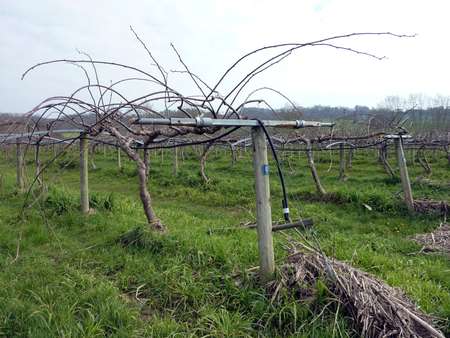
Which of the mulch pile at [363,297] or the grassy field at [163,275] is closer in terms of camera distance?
the mulch pile at [363,297]

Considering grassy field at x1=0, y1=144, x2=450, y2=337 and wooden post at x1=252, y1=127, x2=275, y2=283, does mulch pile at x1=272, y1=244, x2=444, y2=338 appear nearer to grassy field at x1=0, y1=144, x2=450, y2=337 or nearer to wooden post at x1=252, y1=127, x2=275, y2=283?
grassy field at x1=0, y1=144, x2=450, y2=337

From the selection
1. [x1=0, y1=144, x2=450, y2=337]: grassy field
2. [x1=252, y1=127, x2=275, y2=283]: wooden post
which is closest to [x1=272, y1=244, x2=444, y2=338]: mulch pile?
[x1=0, y1=144, x2=450, y2=337]: grassy field

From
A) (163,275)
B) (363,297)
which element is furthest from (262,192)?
(163,275)

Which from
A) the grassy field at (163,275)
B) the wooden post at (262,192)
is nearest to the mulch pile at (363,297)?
the grassy field at (163,275)

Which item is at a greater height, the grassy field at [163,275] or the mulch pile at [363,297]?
the mulch pile at [363,297]

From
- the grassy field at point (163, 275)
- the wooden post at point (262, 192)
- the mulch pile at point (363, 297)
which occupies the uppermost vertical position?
the wooden post at point (262, 192)

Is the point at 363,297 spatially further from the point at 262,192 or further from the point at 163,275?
the point at 163,275

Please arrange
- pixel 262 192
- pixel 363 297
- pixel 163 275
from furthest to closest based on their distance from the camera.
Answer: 1. pixel 163 275
2. pixel 262 192
3. pixel 363 297

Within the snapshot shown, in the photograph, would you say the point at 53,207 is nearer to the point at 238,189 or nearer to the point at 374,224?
the point at 238,189

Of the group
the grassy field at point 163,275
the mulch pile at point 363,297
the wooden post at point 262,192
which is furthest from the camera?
the wooden post at point 262,192

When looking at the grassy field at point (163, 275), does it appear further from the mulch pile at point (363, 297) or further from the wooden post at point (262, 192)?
the wooden post at point (262, 192)

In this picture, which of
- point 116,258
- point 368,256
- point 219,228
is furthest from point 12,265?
point 368,256

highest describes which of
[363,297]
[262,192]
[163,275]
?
[262,192]

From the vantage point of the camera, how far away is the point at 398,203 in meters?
7.55
